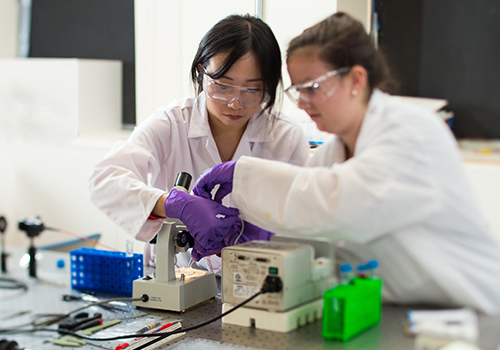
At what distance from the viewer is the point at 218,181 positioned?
3.71ft

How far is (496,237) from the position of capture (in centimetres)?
87

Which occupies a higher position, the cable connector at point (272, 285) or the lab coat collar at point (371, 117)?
the lab coat collar at point (371, 117)

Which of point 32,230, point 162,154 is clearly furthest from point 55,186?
point 162,154

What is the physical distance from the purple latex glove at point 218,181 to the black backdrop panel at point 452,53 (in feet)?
1.32

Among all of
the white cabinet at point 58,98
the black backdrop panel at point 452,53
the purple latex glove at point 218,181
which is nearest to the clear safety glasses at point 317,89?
the black backdrop panel at point 452,53

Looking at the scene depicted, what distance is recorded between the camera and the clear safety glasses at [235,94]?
47.9 inches

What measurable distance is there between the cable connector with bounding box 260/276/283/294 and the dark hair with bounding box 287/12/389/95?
16.0 inches

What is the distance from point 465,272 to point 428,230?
10 centimetres

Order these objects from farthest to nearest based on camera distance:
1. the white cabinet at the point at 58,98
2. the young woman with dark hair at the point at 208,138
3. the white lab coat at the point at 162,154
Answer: the white cabinet at the point at 58,98, the white lab coat at the point at 162,154, the young woman with dark hair at the point at 208,138

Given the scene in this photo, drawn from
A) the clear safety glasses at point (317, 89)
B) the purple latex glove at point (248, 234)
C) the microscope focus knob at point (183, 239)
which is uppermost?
the clear safety glasses at point (317, 89)

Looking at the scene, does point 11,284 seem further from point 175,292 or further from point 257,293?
point 257,293

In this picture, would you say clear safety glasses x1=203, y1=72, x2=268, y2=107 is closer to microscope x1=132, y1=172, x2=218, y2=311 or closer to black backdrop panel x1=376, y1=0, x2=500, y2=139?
microscope x1=132, y1=172, x2=218, y2=311

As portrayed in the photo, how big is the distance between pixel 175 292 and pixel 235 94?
0.51 m

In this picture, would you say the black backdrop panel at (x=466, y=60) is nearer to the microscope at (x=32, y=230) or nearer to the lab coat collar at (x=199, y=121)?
the lab coat collar at (x=199, y=121)
